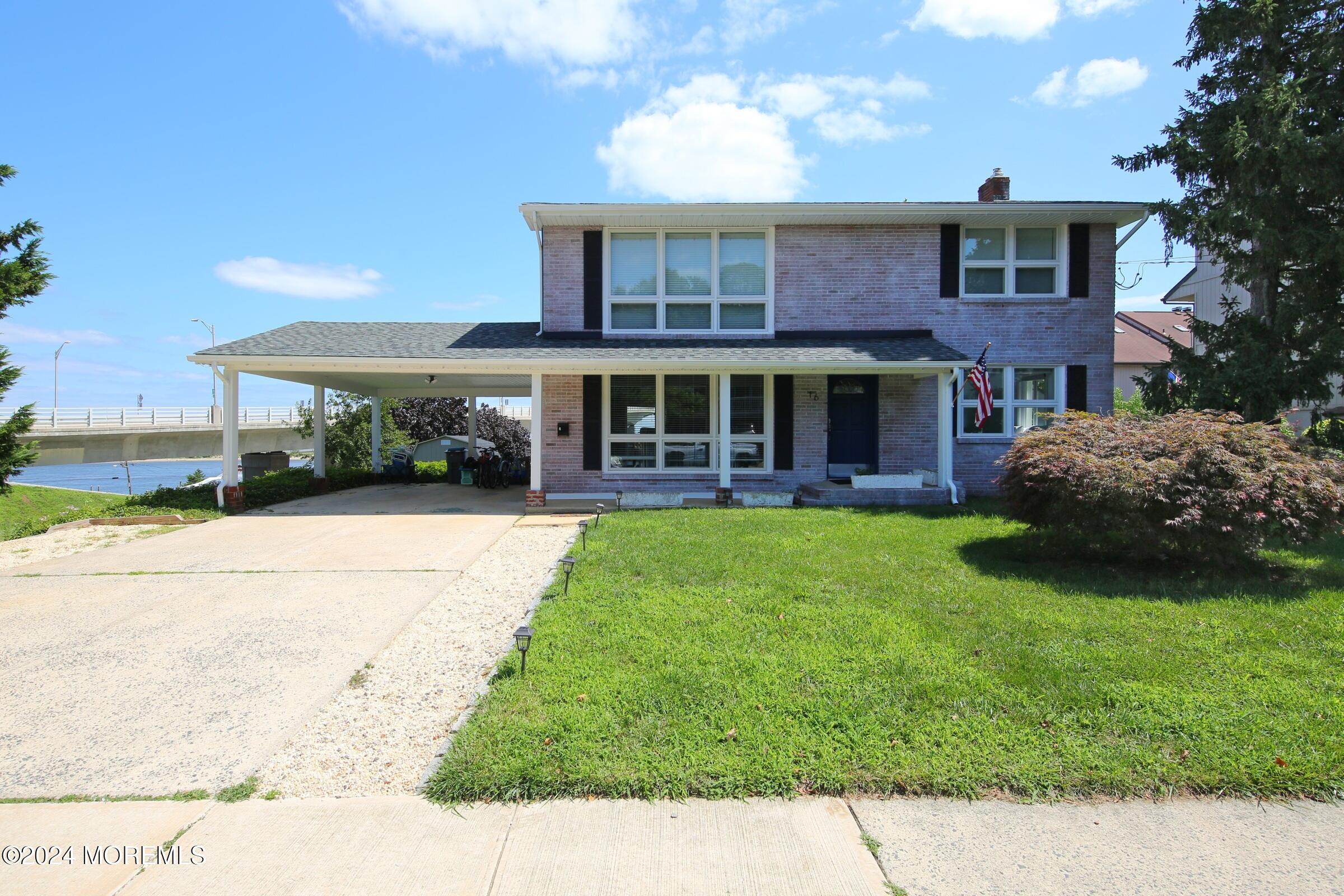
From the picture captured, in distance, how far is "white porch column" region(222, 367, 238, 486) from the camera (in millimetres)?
12383

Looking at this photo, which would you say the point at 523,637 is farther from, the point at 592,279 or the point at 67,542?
the point at 592,279

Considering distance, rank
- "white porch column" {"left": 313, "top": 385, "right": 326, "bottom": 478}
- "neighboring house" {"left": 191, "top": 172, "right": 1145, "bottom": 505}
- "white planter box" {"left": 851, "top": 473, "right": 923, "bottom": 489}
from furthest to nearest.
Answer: "white porch column" {"left": 313, "top": 385, "right": 326, "bottom": 478}
"neighboring house" {"left": 191, "top": 172, "right": 1145, "bottom": 505}
"white planter box" {"left": 851, "top": 473, "right": 923, "bottom": 489}

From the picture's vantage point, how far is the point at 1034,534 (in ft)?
28.2

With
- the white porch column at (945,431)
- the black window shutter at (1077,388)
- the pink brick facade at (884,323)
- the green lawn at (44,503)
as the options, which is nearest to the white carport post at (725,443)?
the pink brick facade at (884,323)

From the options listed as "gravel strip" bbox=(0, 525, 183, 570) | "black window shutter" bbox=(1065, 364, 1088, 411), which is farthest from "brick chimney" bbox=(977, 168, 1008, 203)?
"gravel strip" bbox=(0, 525, 183, 570)

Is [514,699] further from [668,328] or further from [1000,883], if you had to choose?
[668,328]

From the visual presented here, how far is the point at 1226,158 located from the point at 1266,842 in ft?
37.9

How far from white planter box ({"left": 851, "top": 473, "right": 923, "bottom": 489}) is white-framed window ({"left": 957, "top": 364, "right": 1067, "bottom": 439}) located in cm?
194

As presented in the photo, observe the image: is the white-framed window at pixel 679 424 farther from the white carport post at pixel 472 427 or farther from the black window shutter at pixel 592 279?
the white carport post at pixel 472 427

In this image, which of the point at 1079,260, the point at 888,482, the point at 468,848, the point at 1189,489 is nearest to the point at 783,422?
the point at 888,482

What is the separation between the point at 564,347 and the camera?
1288 cm

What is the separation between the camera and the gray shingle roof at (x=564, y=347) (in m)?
12.0

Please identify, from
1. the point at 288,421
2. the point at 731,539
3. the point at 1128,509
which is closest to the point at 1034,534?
the point at 1128,509

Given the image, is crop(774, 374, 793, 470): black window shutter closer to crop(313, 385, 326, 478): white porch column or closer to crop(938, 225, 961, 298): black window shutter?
crop(938, 225, 961, 298): black window shutter
